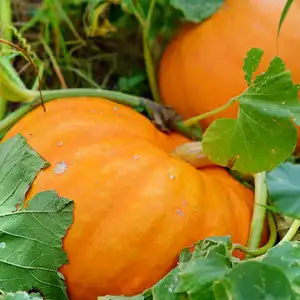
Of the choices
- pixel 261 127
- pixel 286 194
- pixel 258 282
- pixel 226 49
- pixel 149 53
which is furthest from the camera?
pixel 149 53

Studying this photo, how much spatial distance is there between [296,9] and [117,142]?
0.36 meters

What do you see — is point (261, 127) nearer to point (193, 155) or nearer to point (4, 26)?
point (193, 155)

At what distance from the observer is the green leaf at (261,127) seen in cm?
88

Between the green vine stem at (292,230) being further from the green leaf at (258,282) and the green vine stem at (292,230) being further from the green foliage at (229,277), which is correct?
the green leaf at (258,282)

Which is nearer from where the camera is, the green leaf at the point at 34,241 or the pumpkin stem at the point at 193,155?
the green leaf at the point at 34,241

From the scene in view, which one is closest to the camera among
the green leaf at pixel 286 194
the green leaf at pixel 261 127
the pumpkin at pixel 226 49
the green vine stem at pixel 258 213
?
the green leaf at pixel 286 194

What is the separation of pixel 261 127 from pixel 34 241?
0.31 m

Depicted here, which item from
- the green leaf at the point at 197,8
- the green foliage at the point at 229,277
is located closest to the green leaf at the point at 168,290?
the green foliage at the point at 229,277

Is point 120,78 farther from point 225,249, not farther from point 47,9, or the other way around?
point 225,249

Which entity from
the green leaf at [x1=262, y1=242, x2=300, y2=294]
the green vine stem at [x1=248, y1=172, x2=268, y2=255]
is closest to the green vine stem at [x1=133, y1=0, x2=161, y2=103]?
the green vine stem at [x1=248, y1=172, x2=268, y2=255]

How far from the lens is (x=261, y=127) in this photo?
35.5 inches

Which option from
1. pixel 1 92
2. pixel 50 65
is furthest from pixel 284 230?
pixel 50 65

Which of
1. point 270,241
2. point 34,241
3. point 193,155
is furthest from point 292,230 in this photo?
point 34,241

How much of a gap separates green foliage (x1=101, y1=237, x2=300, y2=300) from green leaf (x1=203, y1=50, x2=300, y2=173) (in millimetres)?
136
